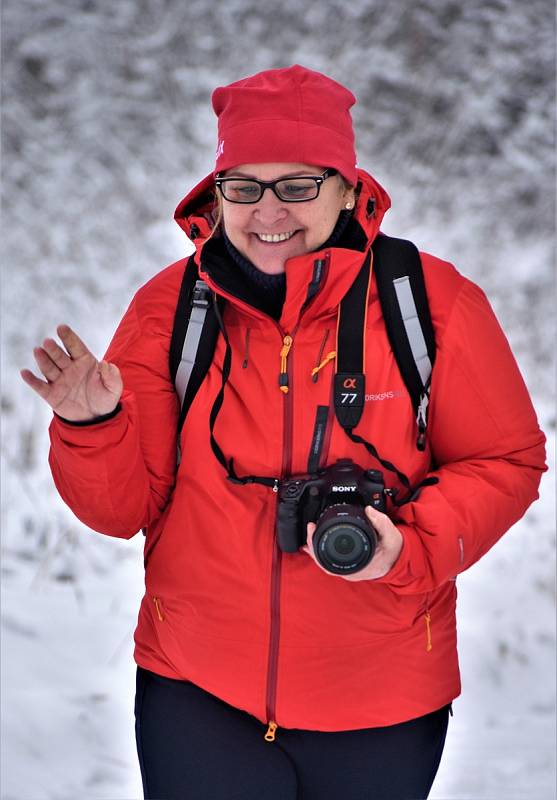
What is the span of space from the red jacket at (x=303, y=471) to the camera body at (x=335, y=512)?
6cm

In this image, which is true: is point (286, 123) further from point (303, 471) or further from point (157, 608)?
point (157, 608)

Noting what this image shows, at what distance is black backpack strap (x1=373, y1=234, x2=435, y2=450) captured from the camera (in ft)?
5.86

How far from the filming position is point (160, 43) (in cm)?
707

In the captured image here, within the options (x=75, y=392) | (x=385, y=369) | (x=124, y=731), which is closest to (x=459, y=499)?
(x=385, y=369)

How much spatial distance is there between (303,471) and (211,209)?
0.67m

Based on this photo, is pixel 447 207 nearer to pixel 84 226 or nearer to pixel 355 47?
pixel 355 47

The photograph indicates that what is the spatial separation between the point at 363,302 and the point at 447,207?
5.22 m

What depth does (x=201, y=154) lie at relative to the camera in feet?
22.4

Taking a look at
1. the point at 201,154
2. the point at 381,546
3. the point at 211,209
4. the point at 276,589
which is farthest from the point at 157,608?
the point at 201,154

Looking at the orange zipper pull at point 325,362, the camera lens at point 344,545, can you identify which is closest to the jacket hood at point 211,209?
the orange zipper pull at point 325,362

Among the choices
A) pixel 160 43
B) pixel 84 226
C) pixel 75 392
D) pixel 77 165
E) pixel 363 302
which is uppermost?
pixel 160 43

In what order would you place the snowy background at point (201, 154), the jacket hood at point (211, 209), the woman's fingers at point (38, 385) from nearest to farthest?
the woman's fingers at point (38, 385) < the jacket hood at point (211, 209) < the snowy background at point (201, 154)

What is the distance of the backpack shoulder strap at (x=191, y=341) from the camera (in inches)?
72.7

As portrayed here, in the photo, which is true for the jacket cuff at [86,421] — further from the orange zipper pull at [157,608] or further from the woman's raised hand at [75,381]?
the orange zipper pull at [157,608]
